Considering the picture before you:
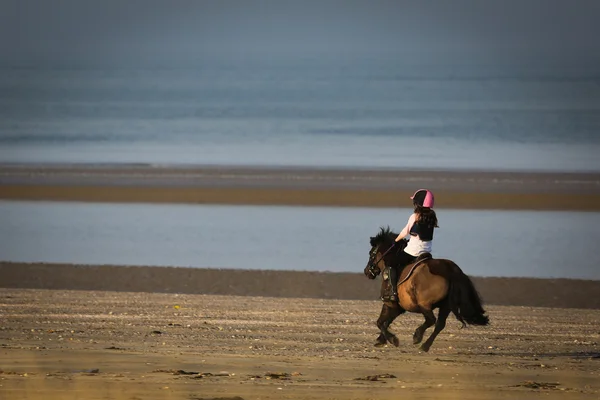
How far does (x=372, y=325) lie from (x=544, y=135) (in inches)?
1597

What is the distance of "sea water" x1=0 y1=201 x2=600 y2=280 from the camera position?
18.7m

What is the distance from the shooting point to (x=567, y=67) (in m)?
111

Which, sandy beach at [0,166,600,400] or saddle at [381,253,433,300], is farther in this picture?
saddle at [381,253,433,300]

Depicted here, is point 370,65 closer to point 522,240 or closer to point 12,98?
point 12,98

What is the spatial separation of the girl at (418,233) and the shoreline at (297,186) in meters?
16.3

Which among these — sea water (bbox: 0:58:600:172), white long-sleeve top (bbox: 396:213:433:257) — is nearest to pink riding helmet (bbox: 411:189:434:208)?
white long-sleeve top (bbox: 396:213:433:257)

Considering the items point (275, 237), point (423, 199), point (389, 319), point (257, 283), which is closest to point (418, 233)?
point (423, 199)

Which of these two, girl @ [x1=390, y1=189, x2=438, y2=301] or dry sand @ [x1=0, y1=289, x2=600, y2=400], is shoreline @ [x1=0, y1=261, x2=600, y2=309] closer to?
dry sand @ [x1=0, y1=289, x2=600, y2=400]

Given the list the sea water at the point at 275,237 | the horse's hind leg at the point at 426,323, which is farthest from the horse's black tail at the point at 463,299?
the sea water at the point at 275,237

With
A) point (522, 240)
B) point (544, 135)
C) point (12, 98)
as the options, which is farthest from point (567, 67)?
point (522, 240)

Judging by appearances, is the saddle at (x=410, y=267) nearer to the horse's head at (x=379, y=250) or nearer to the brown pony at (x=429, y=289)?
the brown pony at (x=429, y=289)

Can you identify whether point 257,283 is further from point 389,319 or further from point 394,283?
point 394,283

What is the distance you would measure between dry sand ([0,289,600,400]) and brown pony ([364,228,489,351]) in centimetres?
32

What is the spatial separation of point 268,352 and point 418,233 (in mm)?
1482
